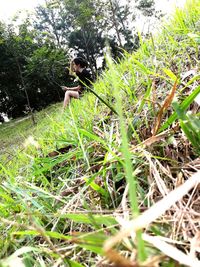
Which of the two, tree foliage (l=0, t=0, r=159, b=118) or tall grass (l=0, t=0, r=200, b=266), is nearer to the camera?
tall grass (l=0, t=0, r=200, b=266)

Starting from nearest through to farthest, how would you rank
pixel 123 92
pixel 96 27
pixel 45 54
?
pixel 123 92 < pixel 45 54 < pixel 96 27

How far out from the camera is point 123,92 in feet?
5.38

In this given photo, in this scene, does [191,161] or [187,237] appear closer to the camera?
[187,237]

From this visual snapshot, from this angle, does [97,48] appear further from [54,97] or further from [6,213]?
[6,213]

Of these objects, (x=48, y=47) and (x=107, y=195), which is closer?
(x=107, y=195)

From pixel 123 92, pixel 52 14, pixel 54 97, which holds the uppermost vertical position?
pixel 52 14

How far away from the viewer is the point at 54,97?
112 feet

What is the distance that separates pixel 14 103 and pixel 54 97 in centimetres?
450

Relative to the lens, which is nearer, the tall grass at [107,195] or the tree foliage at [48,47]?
the tall grass at [107,195]

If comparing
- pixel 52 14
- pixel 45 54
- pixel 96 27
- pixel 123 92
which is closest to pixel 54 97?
pixel 45 54

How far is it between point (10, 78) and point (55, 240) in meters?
35.0

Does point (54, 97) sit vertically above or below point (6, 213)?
below

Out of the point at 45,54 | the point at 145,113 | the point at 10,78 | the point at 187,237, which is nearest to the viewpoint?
the point at 187,237

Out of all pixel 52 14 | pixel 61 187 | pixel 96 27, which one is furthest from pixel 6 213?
pixel 52 14
